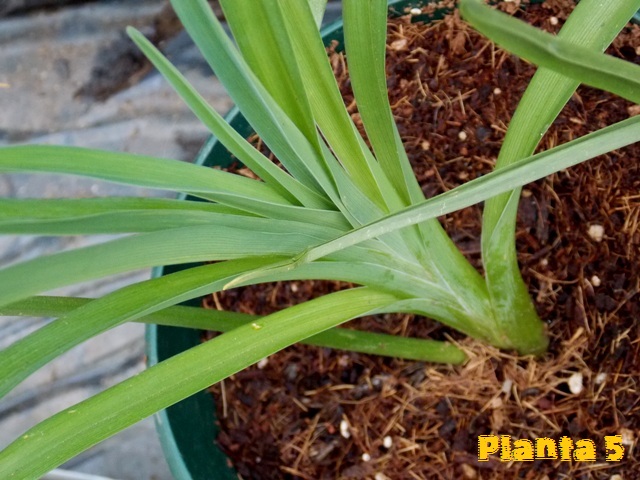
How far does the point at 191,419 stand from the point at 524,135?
0.59 m

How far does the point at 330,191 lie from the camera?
19.0 inches

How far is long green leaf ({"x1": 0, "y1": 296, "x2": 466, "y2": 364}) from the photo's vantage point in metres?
0.52

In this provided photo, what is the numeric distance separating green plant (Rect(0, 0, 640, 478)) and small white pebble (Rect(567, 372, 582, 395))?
282 millimetres

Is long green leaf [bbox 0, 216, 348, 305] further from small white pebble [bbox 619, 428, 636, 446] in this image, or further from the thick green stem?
small white pebble [bbox 619, 428, 636, 446]

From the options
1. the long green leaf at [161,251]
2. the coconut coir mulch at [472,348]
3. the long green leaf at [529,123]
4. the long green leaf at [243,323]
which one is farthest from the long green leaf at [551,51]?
the coconut coir mulch at [472,348]

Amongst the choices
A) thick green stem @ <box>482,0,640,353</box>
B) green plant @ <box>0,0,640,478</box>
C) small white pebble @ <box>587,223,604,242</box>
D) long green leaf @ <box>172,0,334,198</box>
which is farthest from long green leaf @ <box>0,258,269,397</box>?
small white pebble @ <box>587,223,604,242</box>

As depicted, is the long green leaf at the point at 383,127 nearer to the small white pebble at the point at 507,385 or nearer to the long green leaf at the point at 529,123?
the long green leaf at the point at 529,123

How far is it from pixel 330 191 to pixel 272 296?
467mm

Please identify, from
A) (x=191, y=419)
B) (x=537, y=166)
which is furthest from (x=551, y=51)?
(x=191, y=419)

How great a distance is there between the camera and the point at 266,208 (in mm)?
459

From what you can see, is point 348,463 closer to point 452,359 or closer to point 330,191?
point 452,359

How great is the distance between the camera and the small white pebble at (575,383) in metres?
0.79

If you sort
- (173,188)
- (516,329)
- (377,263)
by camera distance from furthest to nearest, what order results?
(516,329) < (377,263) < (173,188)

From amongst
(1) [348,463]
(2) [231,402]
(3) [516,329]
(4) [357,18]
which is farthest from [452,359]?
(4) [357,18]
